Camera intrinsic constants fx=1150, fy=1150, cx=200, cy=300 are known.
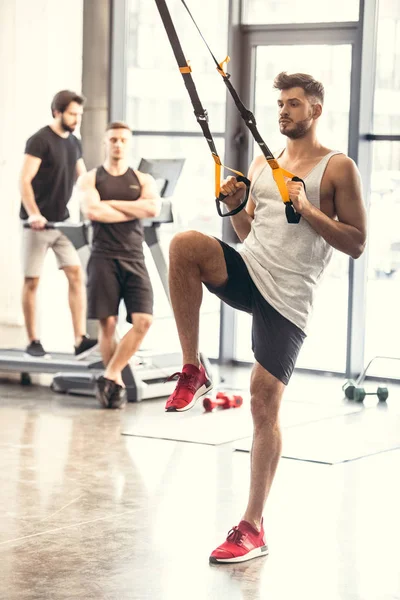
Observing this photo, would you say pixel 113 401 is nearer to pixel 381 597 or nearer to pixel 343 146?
pixel 343 146

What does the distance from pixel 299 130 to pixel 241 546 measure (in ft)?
4.74

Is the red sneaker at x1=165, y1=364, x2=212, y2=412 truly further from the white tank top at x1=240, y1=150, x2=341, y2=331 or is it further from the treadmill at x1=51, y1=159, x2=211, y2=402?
the treadmill at x1=51, y1=159, x2=211, y2=402

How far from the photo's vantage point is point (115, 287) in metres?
6.80

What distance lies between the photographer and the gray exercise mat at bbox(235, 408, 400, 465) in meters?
5.73

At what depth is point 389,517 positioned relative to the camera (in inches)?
182

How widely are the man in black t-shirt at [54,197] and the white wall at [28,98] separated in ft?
1.98

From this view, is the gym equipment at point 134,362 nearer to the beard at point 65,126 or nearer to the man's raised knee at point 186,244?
the beard at point 65,126

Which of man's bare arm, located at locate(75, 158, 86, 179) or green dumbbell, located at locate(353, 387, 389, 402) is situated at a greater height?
man's bare arm, located at locate(75, 158, 86, 179)

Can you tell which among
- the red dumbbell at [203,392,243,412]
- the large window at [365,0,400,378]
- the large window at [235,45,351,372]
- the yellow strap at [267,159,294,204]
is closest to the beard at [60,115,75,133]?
the large window at [235,45,351,372]

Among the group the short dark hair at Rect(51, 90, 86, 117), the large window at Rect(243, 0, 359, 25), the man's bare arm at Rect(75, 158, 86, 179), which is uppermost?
the large window at Rect(243, 0, 359, 25)

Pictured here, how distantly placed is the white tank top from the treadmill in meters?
3.20

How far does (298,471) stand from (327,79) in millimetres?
3704

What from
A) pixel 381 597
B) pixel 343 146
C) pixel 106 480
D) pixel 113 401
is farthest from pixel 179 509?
pixel 343 146

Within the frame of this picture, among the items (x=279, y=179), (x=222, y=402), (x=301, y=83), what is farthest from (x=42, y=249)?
(x=279, y=179)
